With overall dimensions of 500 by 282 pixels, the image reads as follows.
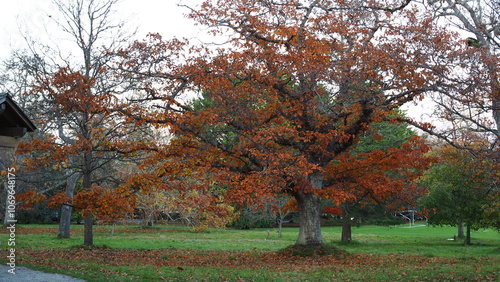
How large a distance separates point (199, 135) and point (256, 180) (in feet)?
8.71

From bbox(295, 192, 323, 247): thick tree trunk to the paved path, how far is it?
364 inches

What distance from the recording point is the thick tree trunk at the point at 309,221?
54.8 ft

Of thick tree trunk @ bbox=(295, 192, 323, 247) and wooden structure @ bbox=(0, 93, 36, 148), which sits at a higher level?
wooden structure @ bbox=(0, 93, 36, 148)

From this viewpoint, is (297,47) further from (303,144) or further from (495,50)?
(495,50)

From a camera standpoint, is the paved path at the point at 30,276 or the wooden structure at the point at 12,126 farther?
the wooden structure at the point at 12,126

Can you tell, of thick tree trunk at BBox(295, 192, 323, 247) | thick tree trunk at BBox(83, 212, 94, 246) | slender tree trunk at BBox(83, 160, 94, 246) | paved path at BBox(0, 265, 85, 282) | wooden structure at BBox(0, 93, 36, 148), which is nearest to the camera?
paved path at BBox(0, 265, 85, 282)

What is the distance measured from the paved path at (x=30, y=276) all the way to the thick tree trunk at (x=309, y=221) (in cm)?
925

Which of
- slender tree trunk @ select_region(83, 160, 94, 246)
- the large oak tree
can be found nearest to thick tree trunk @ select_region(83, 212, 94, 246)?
slender tree trunk @ select_region(83, 160, 94, 246)

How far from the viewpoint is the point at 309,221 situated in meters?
16.9

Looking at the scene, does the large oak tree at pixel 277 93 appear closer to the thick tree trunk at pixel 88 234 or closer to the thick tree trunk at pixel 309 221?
the thick tree trunk at pixel 309 221

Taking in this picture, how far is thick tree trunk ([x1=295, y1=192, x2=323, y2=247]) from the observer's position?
1670 cm

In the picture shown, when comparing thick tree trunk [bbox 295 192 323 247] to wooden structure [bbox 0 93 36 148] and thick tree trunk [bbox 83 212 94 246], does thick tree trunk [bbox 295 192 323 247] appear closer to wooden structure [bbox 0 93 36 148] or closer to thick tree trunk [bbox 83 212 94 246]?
thick tree trunk [bbox 83 212 94 246]

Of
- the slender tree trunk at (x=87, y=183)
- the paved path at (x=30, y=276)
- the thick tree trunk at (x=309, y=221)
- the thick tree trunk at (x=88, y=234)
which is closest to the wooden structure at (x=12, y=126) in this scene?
the paved path at (x=30, y=276)

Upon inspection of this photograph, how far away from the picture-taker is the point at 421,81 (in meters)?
11.0
